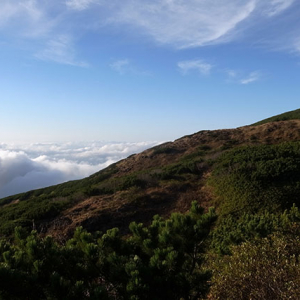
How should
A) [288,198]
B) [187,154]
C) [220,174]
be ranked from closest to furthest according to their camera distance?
[288,198], [220,174], [187,154]

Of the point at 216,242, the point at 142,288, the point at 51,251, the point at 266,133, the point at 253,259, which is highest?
the point at 266,133

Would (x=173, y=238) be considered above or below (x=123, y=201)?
above

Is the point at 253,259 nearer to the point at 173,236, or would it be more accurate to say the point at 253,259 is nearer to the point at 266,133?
the point at 173,236

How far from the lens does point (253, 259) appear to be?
6164 millimetres

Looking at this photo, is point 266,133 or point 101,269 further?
point 266,133

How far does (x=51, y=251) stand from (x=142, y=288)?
1812 millimetres

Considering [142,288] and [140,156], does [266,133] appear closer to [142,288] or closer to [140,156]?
[140,156]

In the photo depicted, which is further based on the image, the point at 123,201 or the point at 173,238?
the point at 123,201

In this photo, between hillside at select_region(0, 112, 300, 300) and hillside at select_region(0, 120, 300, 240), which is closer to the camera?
hillside at select_region(0, 112, 300, 300)

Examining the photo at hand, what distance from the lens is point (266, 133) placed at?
112ft

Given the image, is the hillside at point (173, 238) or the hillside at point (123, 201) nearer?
the hillside at point (173, 238)

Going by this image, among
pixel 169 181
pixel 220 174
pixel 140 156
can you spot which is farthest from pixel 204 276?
pixel 140 156

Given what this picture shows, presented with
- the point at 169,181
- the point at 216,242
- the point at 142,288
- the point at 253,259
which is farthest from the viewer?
the point at 169,181

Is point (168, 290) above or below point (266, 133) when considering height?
below
